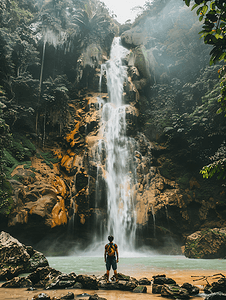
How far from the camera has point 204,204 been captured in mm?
16266

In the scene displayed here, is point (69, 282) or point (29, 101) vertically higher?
point (29, 101)

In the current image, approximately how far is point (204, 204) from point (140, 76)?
14.2 m

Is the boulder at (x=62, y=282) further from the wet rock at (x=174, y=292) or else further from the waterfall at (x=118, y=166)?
the waterfall at (x=118, y=166)

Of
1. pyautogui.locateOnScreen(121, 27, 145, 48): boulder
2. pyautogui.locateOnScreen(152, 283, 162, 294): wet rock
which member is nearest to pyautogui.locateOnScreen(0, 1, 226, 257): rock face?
pyautogui.locateOnScreen(121, 27, 145, 48): boulder

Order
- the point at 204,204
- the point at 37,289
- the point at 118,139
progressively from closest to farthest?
the point at 37,289 < the point at 204,204 < the point at 118,139

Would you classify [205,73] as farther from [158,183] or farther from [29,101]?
[29,101]

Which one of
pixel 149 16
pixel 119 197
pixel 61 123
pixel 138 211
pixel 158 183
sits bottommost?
pixel 138 211

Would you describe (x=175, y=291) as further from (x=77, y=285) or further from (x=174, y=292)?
(x=77, y=285)

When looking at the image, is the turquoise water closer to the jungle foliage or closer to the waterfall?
the waterfall

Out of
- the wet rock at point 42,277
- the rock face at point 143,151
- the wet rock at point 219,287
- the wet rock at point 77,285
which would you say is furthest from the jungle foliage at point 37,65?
the wet rock at point 219,287

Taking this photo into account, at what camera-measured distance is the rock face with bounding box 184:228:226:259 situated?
11.7 meters

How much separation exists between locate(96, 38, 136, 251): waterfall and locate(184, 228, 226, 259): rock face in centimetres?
401

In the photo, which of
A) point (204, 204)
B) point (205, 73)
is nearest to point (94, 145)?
point (204, 204)

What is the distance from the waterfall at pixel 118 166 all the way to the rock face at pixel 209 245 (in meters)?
4.01
